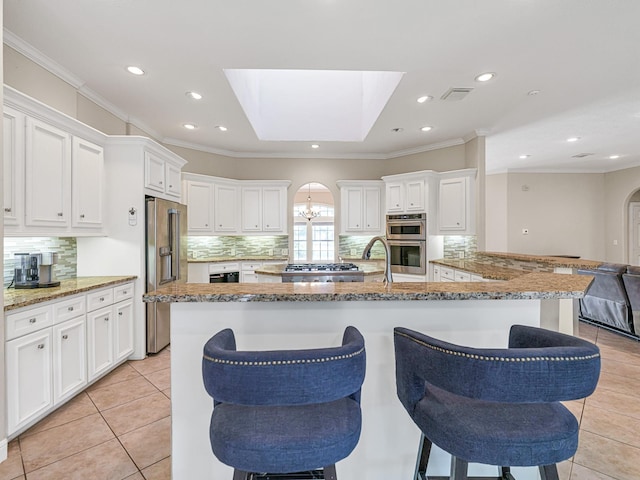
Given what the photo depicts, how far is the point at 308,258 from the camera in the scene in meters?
6.34

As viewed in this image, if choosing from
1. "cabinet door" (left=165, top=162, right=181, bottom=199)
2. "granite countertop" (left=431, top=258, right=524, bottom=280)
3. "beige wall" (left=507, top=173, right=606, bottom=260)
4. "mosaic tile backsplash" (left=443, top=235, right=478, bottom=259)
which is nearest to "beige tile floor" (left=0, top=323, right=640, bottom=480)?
"granite countertop" (left=431, top=258, right=524, bottom=280)

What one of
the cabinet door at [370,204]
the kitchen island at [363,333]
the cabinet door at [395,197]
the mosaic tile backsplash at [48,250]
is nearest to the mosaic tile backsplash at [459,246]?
the cabinet door at [395,197]

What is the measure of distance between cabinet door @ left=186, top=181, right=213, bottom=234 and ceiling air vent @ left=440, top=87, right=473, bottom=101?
3766 mm

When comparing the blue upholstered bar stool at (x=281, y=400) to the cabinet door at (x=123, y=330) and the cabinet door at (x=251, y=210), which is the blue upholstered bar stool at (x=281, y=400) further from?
the cabinet door at (x=251, y=210)

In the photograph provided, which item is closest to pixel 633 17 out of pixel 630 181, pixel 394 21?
pixel 394 21

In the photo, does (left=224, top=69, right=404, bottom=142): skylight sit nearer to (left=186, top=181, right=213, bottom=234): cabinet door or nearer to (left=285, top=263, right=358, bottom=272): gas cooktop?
(left=186, top=181, right=213, bottom=234): cabinet door

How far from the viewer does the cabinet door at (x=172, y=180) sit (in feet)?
13.0

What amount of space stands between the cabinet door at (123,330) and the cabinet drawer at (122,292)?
0.18 feet

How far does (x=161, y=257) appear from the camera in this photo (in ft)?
11.8

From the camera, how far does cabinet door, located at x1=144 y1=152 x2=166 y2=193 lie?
3.45 meters

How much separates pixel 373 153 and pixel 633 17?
12.9ft

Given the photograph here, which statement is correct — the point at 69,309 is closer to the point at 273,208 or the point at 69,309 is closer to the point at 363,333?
the point at 363,333

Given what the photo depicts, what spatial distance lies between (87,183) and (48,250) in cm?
71

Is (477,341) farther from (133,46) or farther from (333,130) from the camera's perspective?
(333,130)
